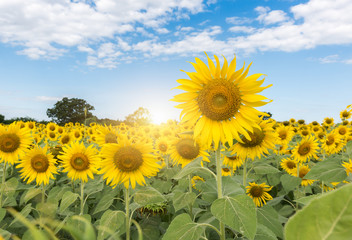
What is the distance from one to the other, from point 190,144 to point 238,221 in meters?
2.13

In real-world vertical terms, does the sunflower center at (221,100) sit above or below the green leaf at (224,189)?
above

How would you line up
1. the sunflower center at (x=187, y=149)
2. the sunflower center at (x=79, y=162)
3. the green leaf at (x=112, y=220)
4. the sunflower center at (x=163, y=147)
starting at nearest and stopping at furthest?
the green leaf at (x=112, y=220) < the sunflower center at (x=79, y=162) < the sunflower center at (x=187, y=149) < the sunflower center at (x=163, y=147)

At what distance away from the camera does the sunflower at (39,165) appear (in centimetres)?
412

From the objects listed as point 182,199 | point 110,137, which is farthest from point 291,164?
point 110,137

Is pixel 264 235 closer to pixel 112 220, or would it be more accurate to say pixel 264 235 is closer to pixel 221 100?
pixel 221 100

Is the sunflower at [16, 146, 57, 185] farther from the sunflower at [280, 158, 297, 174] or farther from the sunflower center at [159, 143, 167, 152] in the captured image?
the sunflower at [280, 158, 297, 174]

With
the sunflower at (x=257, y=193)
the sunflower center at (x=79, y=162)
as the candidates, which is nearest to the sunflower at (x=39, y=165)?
the sunflower center at (x=79, y=162)

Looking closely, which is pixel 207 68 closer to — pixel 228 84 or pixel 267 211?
pixel 228 84

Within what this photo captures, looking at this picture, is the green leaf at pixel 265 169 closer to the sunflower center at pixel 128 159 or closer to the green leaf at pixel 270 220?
the green leaf at pixel 270 220

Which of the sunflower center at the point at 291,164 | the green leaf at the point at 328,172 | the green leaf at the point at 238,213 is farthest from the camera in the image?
the sunflower center at the point at 291,164

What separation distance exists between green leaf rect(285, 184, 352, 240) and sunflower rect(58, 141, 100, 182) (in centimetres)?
356

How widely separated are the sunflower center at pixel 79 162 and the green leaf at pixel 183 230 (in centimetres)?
192

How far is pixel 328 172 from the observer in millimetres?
3186

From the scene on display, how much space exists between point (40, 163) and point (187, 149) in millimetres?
2165
